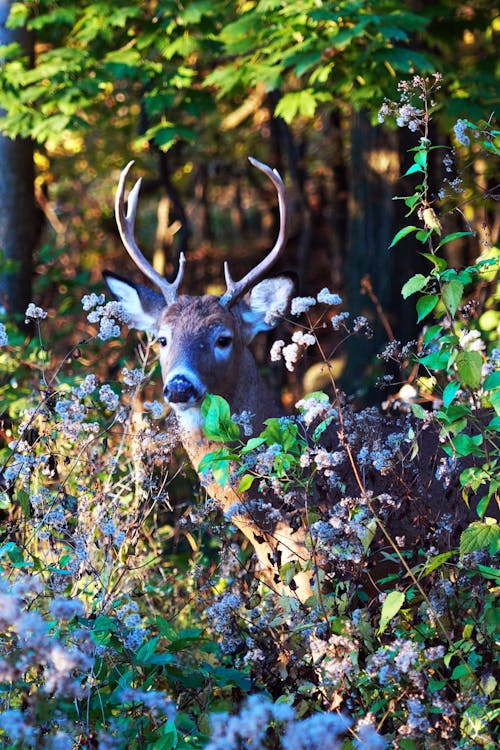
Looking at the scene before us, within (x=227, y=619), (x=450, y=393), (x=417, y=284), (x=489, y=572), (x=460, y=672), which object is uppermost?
(x=417, y=284)

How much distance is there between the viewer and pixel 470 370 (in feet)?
10.2

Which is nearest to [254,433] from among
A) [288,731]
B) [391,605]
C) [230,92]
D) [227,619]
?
[227,619]

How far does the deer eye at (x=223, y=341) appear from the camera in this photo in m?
5.52

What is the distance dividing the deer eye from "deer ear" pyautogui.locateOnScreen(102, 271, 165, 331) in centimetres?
63

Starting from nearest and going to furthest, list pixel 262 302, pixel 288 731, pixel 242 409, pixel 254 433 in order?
pixel 288 731 → pixel 254 433 → pixel 242 409 → pixel 262 302

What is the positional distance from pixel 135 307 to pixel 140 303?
0.04m

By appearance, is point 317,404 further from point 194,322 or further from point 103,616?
point 194,322

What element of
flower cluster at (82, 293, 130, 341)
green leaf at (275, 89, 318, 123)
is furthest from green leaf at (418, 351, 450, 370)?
green leaf at (275, 89, 318, 123)

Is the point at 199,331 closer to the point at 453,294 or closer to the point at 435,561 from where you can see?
the point at 453,294

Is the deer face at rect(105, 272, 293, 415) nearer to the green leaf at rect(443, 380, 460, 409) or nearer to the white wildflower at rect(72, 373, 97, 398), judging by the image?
the white wildflower at rect(72, 373, 97, 398)

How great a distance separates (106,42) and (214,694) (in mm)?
5911

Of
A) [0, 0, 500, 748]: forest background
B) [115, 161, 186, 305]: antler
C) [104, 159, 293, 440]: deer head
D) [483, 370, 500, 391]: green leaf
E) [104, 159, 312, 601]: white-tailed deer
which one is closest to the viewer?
[483, 370, 500, 391]: green leaf

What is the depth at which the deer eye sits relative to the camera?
5518 mm

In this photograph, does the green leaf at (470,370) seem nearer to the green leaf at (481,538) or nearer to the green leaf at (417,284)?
the green leaf at (417,284)
